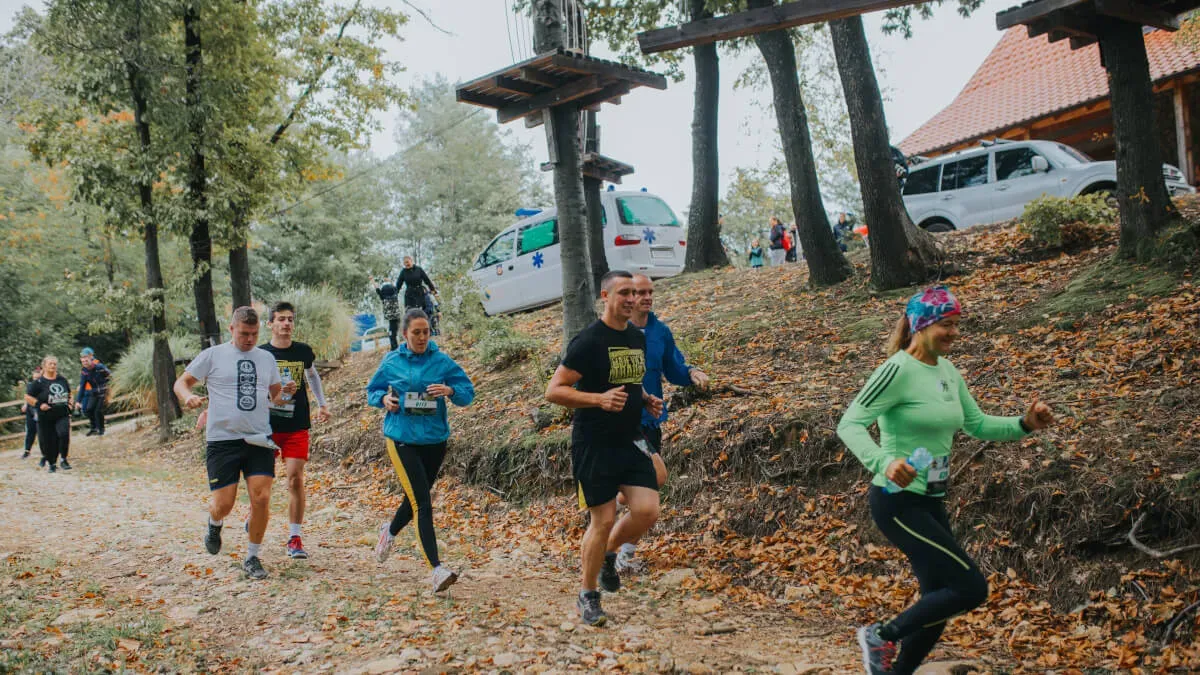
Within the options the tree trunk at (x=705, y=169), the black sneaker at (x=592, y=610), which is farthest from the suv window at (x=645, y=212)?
the black sneaker at (x=592, y=610)

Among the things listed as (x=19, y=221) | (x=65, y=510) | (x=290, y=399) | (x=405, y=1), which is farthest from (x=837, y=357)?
(x=19, y=221)

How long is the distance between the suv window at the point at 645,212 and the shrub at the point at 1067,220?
728 cm

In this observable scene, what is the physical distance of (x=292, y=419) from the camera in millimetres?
7207

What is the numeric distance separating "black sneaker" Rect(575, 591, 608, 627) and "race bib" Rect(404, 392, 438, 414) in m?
1.74

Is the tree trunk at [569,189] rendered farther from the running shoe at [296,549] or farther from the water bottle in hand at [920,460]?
the water bottle in hand at [920,460]

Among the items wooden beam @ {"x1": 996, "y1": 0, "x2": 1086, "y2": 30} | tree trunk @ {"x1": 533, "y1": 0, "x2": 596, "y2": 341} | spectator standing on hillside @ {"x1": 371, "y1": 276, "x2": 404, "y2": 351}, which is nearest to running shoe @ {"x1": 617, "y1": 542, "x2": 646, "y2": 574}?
tree trunk @ {"x1": 533, "y1": 0, "x2": 596, "y2": 341}

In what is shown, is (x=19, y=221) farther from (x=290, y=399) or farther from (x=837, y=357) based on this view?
(x=837, y=357)

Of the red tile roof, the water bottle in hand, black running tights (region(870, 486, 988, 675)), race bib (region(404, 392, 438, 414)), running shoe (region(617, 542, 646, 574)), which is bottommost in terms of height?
running shoe (region(617, 542, 646, 574))

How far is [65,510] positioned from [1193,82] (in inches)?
904

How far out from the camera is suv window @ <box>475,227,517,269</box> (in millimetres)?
18359

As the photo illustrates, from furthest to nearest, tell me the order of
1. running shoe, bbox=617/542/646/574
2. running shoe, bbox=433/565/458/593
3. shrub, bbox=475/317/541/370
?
shrub, bbox=475/317/541/370, running shoe, bbox=617/542/646/574, running shoe, bbox=433/565/458/593

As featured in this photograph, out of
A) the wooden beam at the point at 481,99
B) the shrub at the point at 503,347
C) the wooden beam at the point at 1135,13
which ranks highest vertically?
the wooden beam at the point at 1135,13

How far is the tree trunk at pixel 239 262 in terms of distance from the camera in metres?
17.9

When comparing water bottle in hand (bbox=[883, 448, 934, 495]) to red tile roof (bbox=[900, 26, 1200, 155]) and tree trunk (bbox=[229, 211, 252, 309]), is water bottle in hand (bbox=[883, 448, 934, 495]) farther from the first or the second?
red tile roof (bbox=[900, 26, 1200, 155])
